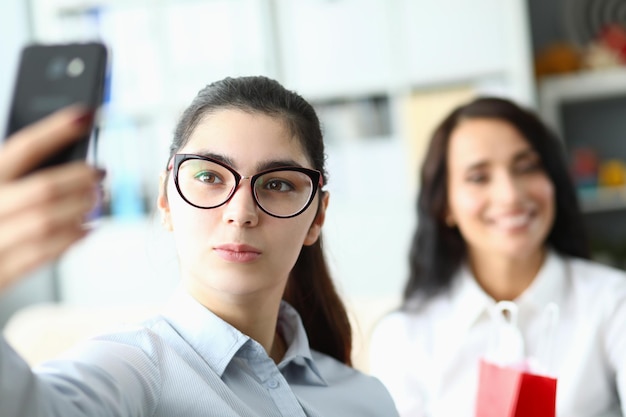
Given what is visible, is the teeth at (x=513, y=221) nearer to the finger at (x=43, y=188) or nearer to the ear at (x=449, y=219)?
→ the ear at (x=449, y=219)

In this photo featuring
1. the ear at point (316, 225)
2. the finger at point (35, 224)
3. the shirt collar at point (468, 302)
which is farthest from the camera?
the shirt collar at point (468, 302)

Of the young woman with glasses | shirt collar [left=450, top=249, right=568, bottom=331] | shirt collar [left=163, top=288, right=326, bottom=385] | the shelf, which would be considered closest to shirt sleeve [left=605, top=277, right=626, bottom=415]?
shirt collar [left=450, top=249, right=568, bottom=331]

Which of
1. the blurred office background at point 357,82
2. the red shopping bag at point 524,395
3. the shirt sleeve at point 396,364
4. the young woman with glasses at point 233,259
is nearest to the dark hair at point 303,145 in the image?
the young woman with glasses at point 233,259

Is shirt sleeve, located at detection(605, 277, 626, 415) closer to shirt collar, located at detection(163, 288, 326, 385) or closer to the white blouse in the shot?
the white blouse

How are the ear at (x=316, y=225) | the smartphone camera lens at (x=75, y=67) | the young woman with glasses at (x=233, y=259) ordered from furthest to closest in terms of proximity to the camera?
the ear at (x=316, y=225) → the young woman with glasses at (x=233, y=259) → the smartphone camera lens at (x=75, y=67)

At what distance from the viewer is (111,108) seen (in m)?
3.76

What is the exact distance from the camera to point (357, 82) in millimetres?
3525

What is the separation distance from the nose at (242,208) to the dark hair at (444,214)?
3.29ft

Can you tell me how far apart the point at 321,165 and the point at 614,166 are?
2.68 meters

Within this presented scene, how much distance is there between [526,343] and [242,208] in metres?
1.03

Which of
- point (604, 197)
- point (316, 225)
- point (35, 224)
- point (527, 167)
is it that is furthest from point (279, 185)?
point (604, 197)

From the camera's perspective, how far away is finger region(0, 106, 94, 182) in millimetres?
604

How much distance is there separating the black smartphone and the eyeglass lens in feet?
0.98

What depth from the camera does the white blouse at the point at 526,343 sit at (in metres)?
1.70
